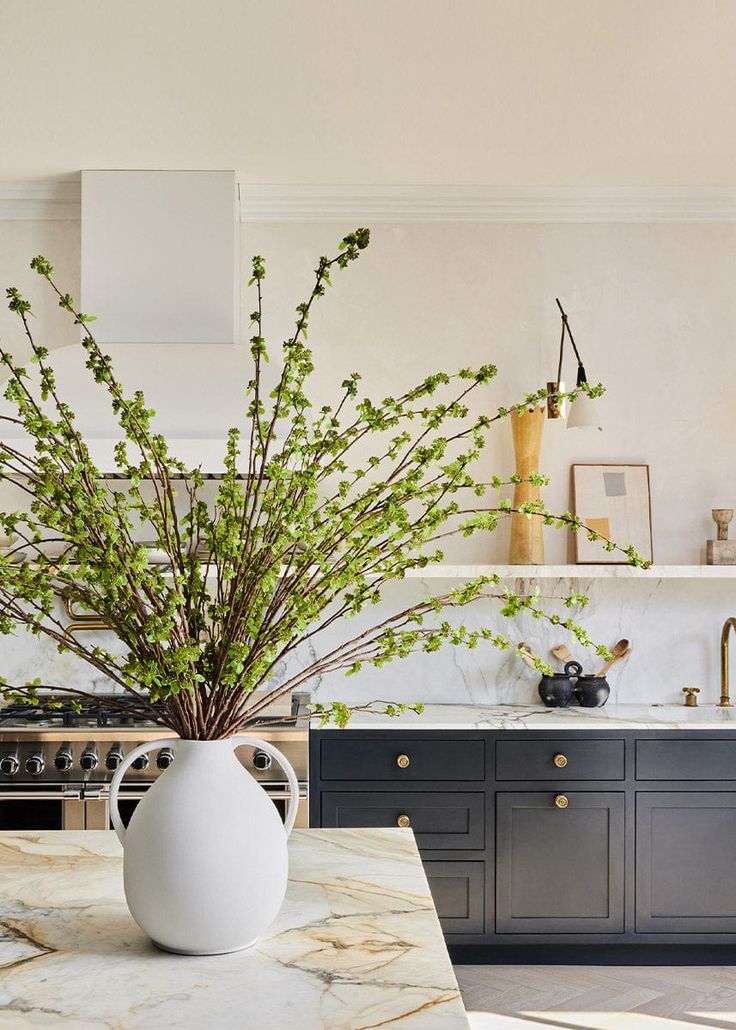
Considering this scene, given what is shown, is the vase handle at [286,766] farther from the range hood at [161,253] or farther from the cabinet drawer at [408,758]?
the range hood at [161,253]

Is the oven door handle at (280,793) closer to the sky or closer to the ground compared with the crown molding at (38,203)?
closer to the ground

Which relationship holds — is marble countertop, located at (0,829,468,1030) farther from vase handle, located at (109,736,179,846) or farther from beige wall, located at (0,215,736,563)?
beige wall, located at (0,215,736,563)

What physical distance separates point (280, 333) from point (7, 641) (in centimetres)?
166

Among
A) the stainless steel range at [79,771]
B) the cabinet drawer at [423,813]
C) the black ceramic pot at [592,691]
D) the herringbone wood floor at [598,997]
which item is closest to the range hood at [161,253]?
the stainless steel range at [79,771]

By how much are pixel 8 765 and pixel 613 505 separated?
246cm

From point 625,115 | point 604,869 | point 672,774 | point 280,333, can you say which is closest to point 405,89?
point 625,115

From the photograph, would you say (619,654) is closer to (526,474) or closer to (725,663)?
(725,663)

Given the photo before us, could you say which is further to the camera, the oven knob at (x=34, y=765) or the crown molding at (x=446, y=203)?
the crown molding at (x=446, y=203)

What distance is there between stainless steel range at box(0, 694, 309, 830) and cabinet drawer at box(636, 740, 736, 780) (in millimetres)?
1184

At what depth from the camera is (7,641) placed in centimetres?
405

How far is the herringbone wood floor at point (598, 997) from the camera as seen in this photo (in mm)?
3080

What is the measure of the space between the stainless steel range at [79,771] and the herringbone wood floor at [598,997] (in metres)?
0.84

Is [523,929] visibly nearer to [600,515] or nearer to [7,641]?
[600,515]

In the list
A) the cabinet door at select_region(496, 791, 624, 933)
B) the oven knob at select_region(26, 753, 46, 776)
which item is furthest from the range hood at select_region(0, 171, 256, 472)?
the cabinet door at select_region(496, 791, 624, 933)
